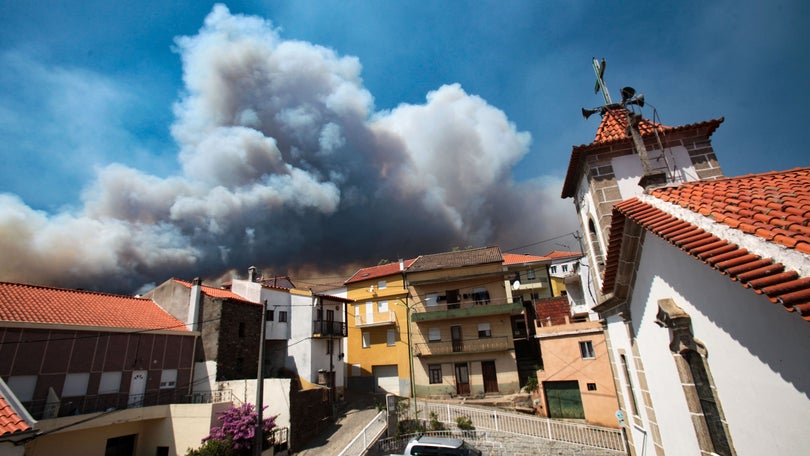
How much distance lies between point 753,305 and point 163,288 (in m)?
33.2

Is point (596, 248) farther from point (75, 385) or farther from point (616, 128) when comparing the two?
point (75, 385)

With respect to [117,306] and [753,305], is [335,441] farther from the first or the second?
[753,305]

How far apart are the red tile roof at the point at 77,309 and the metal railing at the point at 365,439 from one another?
1451 centimetres

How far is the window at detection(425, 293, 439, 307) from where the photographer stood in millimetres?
33703

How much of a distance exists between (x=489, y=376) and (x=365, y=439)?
14.8m

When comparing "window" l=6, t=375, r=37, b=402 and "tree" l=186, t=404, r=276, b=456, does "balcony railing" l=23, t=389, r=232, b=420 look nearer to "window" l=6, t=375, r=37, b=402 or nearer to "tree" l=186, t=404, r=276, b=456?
"window" l=6, t=375, r=37, b=402

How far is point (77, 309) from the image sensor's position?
21.3 meters

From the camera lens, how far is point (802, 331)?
336 cm

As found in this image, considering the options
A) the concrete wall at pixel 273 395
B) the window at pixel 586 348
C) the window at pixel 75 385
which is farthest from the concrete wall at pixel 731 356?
the window at pixel 75 385

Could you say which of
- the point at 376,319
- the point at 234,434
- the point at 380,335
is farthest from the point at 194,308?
the point at 380,335

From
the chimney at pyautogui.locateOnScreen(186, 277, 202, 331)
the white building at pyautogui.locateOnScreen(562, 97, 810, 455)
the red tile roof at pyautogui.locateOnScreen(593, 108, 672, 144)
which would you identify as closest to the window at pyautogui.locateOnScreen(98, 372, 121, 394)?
the chimney at pyautogui.locateOnScreen(186, 277, 202, 331)

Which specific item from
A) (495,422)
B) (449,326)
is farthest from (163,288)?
(495,422)

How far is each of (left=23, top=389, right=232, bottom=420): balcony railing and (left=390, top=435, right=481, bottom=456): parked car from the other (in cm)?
1417

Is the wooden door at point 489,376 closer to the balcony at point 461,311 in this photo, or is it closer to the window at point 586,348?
the balcony at point 461,311
